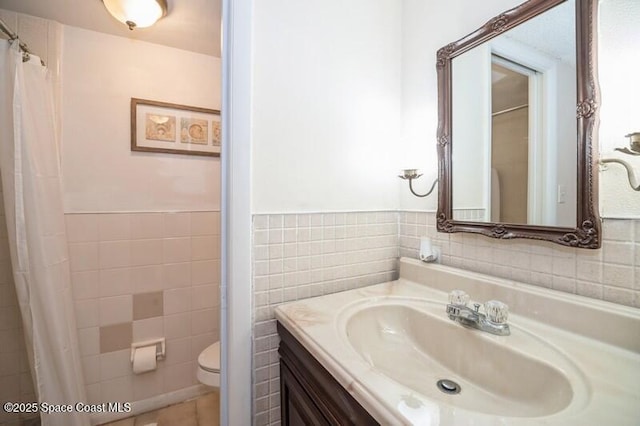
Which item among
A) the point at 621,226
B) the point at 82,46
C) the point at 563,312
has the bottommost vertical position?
the point at 563,312

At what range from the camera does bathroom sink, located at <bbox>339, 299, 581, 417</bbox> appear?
1.78ft

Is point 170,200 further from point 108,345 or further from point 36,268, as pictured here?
point 108,345

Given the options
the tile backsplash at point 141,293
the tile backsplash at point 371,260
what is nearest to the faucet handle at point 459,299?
the tile backsplash at point 371,260

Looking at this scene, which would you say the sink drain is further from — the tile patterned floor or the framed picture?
the framed picture

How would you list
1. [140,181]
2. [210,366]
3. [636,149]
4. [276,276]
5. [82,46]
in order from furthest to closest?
[140,181], [82,46], [210,366], [276,276], [636,149]

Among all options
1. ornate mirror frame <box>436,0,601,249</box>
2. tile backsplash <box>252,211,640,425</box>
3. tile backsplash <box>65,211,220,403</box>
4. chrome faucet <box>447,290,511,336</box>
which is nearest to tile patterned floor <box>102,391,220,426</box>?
tile backsplash <box>65,211,220,403</box>

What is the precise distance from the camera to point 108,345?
1.47 metres

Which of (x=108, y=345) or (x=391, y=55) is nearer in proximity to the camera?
(x=391, y=55)

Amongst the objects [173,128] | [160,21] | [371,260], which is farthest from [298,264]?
[160,21]

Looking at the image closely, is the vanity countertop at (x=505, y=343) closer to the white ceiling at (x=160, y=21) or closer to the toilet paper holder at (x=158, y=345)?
the toilet paper holder at (x=158, y=345)

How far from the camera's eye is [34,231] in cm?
116

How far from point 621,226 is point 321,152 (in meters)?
0.83

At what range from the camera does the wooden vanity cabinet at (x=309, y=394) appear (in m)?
0.52

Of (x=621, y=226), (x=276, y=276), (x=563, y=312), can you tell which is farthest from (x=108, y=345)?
(x=621, y=226)
